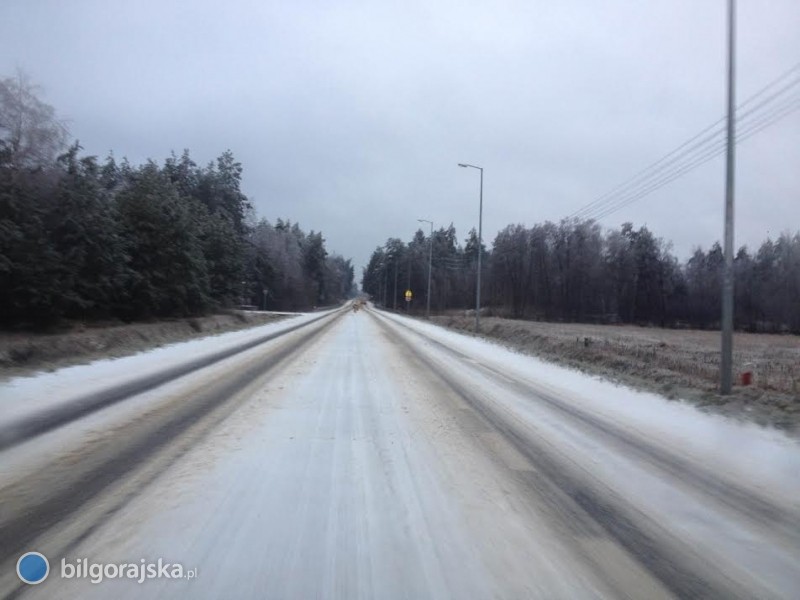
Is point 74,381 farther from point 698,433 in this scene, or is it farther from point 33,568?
Result: point 698,433

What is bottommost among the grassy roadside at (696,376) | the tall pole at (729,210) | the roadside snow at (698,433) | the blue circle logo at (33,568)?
the roadside snow at (698,433)

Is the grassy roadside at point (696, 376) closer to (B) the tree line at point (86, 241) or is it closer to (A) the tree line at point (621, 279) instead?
(B) the tree line at point (86, 241)

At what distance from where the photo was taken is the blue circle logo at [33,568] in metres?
4.28

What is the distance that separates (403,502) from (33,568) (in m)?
3.05

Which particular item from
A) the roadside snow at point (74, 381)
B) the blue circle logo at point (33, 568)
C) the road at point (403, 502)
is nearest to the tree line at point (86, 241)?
the roadside snow at point (74, 381)

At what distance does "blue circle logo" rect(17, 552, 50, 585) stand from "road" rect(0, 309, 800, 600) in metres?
0.07

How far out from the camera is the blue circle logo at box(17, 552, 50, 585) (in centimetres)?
428

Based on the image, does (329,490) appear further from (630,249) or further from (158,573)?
(630,249)

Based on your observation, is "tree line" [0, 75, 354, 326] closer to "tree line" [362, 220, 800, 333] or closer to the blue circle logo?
the blue circle logo

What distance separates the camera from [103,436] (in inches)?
338

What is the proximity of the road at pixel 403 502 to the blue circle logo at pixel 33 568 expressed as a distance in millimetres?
73

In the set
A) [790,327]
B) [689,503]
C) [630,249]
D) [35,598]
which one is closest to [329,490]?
[35,598]

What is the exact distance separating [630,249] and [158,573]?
8933cm

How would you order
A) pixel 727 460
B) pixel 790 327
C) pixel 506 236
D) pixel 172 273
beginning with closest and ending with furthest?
pixel 727 460 → pixel 172 273 → pixel 790 327 → pixel 506 236
